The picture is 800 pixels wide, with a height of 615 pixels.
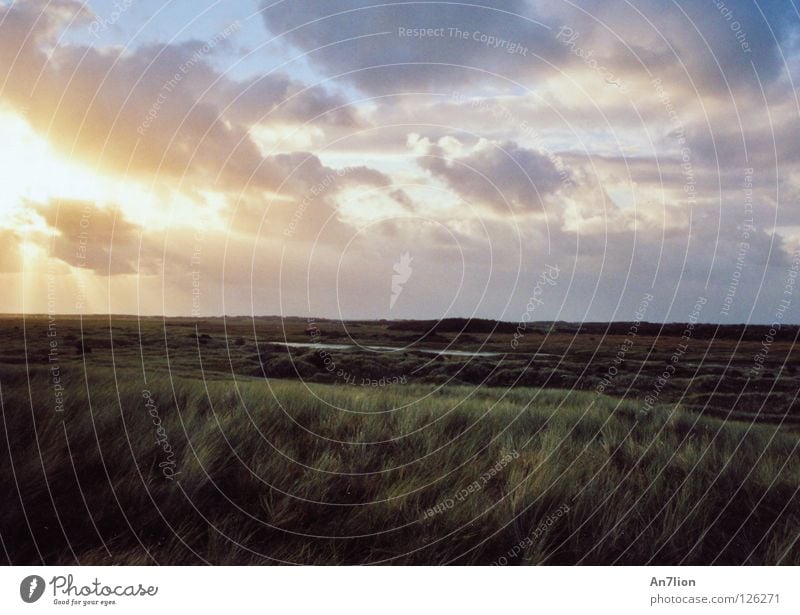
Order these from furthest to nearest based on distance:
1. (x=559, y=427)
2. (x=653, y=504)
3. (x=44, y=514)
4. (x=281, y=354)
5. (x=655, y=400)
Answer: (x=281, y=354)
(x=655, y=400)
(x=559, y=427)
(x=653, y=504)
(x=44, y=514)

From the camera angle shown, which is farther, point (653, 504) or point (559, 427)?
point (559, 427)

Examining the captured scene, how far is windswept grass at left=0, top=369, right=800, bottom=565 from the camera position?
574 cm

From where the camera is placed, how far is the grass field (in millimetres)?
5742

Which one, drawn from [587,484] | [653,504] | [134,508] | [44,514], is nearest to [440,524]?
[587,484]

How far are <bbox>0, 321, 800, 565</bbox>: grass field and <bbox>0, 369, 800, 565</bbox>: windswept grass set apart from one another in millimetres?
13

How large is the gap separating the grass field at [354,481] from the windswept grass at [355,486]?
0.01 m

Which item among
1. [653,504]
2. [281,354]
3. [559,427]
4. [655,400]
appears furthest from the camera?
[281,354]

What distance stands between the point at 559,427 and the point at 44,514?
4.97 meters

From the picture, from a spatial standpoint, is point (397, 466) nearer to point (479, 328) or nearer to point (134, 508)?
point (134, 508)

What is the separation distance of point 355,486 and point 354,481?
5 cm

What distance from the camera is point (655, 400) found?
26.6ft

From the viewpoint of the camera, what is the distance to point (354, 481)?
597 centimetres
